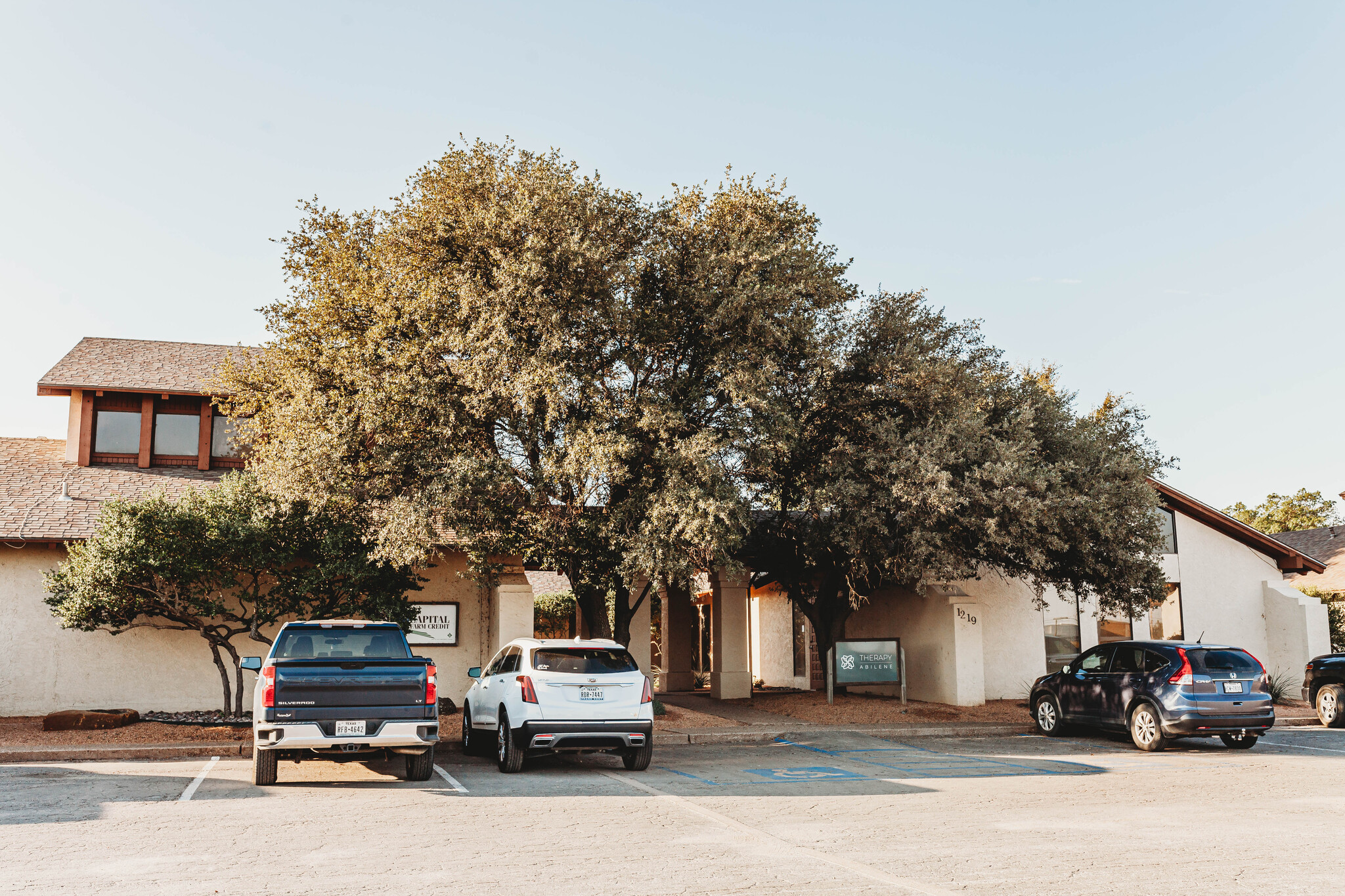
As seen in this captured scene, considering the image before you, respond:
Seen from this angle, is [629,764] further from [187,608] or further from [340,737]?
[187,608]

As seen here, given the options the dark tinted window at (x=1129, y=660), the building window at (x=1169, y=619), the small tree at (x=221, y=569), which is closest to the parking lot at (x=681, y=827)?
the dark tinted window at (x=1129, y=660)

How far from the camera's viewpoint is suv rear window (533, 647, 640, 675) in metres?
12.8

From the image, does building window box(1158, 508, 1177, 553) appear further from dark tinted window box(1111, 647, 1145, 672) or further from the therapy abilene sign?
dark tinted window box(1111, 647, 1145, 672)

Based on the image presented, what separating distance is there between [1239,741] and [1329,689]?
5.34 meters

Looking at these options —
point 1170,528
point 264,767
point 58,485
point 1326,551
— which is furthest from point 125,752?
point 1326,551

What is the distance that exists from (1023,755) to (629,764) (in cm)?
614

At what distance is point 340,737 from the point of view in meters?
10.8

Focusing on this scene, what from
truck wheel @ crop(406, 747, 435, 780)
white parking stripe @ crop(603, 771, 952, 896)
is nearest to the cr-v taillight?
white parking stripe @ crop(603, 771, 952, 896)

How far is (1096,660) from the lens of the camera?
1752 centimetres

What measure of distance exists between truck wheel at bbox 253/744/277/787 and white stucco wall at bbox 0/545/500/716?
7.57 metres

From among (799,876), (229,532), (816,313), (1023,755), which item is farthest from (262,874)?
(816,313)

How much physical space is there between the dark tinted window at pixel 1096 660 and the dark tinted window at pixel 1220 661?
1.70 metres

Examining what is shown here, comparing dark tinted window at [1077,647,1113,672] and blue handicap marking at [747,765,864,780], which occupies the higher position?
dark tinted window at [1077,647,1113,672]

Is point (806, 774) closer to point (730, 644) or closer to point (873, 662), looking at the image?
point (873, 662)
